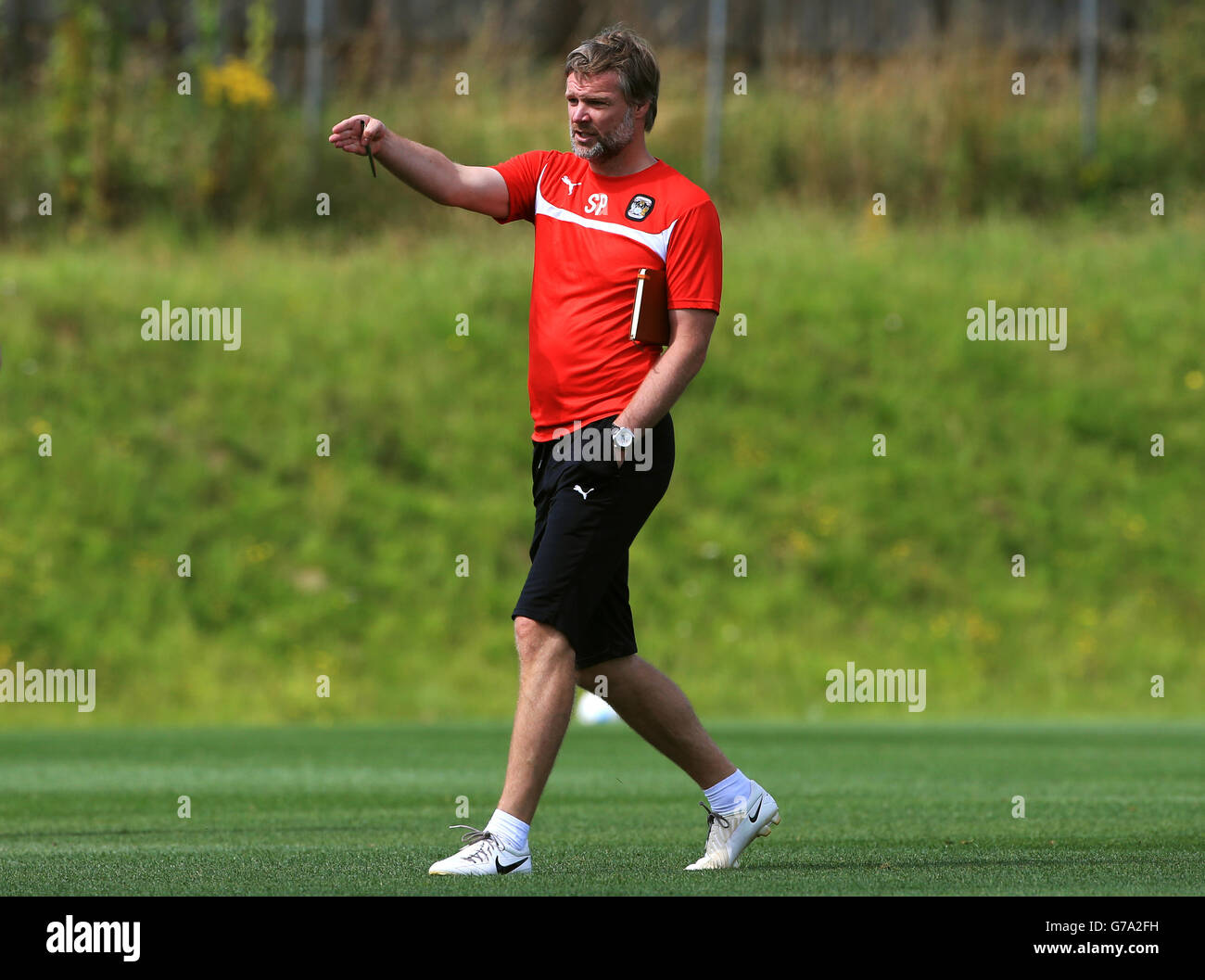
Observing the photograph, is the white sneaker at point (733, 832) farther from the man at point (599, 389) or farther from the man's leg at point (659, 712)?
the man's leg at point (659, 712)

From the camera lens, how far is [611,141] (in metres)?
6.04

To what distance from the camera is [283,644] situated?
1817 cm

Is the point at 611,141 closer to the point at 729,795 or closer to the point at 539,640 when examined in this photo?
the point at 539,640

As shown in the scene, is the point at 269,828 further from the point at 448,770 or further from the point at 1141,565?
the point at 1141,565

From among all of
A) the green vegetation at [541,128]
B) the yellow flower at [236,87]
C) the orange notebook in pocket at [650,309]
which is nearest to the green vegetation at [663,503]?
the green vegetation at [541,128]

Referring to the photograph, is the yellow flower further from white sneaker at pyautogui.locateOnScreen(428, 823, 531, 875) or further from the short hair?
white sneaker at pyautogui.locateOnScreen(428, 823, 531, 875)

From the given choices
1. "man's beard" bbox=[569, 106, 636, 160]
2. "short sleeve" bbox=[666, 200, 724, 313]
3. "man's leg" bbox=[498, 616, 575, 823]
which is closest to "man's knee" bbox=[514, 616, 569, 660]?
"man's leg" bbox=[498, 616, 575, 823]

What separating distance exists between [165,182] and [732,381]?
26.0 ft

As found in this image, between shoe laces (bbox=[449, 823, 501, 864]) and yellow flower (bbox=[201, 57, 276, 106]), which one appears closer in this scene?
shoe laces (bbox=[449, 823, 501, 864])

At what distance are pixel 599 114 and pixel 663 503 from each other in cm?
1411

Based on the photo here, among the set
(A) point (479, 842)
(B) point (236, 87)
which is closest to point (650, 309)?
(A) point (479, 842)

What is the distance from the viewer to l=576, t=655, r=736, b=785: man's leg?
19.8ft

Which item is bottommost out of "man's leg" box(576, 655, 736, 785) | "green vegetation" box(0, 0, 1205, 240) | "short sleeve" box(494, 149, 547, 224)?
"man's leg" box(576, 655, 736, 785)

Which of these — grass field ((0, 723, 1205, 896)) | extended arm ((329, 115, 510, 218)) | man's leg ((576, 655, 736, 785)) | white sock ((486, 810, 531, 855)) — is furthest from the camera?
extended arm ((329, 115, 510, 218))
